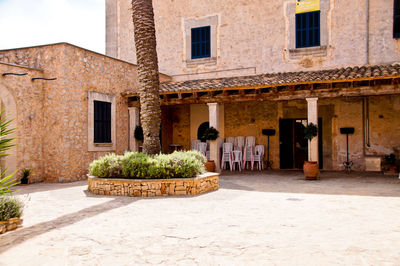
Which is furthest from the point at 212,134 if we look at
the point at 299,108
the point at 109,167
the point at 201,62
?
the point at 109,167

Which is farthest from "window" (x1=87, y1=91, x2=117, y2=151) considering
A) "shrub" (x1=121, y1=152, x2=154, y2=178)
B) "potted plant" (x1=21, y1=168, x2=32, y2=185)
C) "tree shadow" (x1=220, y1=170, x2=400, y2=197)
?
"tree shadow" (x1=220, y1=170, x2=400, y2=197)

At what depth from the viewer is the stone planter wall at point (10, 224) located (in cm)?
425

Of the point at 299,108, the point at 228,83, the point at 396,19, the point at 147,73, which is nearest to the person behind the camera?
the point at 147,73

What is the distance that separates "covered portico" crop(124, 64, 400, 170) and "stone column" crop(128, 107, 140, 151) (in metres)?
0.07

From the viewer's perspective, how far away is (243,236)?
4012mm

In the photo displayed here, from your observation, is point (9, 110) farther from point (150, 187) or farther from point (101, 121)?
point (150, 187)

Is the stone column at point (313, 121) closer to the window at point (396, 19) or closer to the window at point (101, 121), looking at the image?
the window at point (396, 19)

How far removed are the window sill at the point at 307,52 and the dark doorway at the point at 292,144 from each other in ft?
8.33

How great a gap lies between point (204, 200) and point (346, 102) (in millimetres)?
8378

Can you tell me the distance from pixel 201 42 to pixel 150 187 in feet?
28.7

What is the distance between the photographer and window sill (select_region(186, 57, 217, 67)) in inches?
547

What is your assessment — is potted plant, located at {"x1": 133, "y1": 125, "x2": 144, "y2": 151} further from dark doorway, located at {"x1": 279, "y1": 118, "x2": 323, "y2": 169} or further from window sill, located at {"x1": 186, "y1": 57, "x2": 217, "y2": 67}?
dark doorway, located at {"x1": 279, "y1": 118, "x2": 323, "y2": 169}

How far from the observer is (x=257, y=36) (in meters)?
13.3

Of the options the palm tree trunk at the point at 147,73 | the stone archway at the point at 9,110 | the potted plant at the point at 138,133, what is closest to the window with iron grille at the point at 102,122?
the potted plant at the point at 138,133
